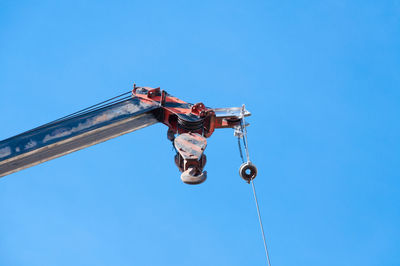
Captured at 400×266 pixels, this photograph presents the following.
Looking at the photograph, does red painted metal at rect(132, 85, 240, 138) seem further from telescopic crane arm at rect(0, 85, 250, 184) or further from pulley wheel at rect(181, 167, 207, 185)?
pulley wheel at rect(181, 167, 207, 185)

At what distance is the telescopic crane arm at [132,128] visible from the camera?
11.7m

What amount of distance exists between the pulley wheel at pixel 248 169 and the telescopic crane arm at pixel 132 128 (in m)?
0.79

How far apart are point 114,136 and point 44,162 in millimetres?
1602

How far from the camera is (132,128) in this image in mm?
13258

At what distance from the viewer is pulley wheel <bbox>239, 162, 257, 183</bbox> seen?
12.4 meters

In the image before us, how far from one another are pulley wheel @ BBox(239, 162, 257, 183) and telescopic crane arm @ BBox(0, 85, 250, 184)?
2.59 feet

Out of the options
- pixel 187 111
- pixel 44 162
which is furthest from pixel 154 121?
pixel 44 162

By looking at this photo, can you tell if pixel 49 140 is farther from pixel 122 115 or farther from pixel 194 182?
pixel 194 182

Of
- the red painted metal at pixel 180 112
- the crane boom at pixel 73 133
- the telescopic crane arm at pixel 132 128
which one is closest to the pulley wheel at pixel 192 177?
the telescopic crane arm at pixel 132 128

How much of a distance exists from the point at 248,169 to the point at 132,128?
2699mm

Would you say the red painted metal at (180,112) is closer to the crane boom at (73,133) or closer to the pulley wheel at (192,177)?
the crane boom at (73,133)

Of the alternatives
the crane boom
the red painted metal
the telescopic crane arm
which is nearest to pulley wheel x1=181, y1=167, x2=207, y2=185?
the telescopic crane arm

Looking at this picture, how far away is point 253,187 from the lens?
42.3 ft

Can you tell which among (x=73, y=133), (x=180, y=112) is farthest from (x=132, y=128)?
(x=73, y=133)
